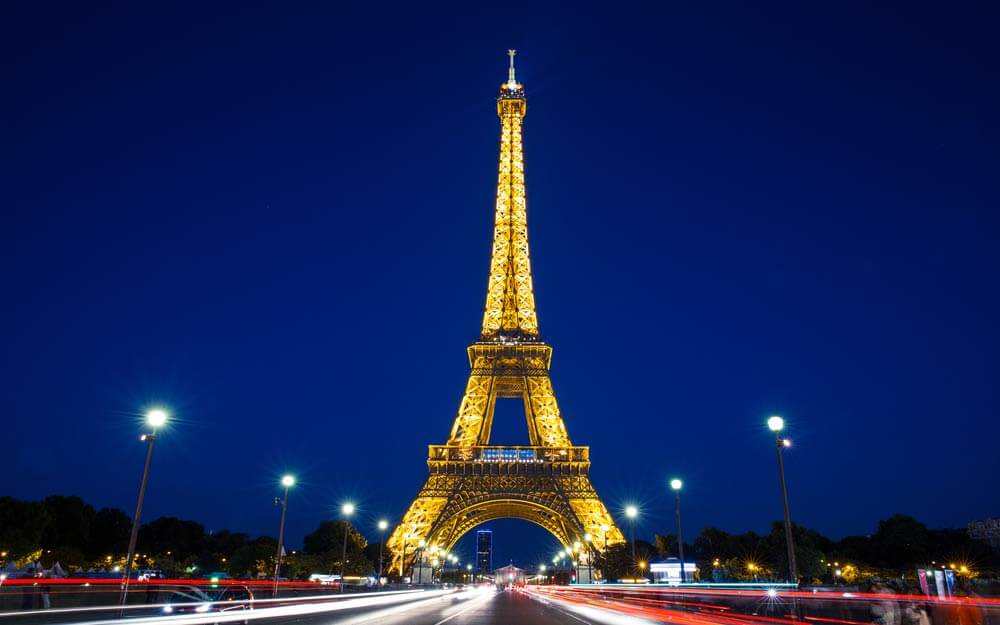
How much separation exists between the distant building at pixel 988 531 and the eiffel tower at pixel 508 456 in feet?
323

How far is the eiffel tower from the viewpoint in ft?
193

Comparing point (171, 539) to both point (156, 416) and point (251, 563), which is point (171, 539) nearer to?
point (251, 563)

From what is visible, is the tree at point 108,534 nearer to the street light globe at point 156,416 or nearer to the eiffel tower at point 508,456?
the eiffel tower at point 508,456

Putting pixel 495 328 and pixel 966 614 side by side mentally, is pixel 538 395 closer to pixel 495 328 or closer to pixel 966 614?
pixel 495 328

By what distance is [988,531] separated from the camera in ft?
419

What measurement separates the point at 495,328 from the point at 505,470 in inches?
558


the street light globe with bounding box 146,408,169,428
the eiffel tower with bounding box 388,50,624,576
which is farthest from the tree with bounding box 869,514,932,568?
the street light globe with bounding box 146,408,169,428

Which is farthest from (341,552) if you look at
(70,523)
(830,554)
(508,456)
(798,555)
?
(830,554)

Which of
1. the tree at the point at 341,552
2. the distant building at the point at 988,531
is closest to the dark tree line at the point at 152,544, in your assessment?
the tree at the point at 341,552

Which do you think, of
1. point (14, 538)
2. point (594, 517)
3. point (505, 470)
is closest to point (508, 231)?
point (505, 470)

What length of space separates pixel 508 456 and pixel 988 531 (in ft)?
376

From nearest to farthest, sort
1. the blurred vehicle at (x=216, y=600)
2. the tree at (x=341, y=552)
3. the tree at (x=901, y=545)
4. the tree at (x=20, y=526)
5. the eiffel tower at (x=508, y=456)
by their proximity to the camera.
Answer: the blurred vehicle at (x=216, y=600) → the eiffel tower at (x=508, y=456) → the tree at (x=20, y=526) → the tree at (x=341, y=552) → the tree at (x=901, y=545)

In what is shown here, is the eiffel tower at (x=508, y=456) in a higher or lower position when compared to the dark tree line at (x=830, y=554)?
higher

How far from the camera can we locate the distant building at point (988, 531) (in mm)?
124206
